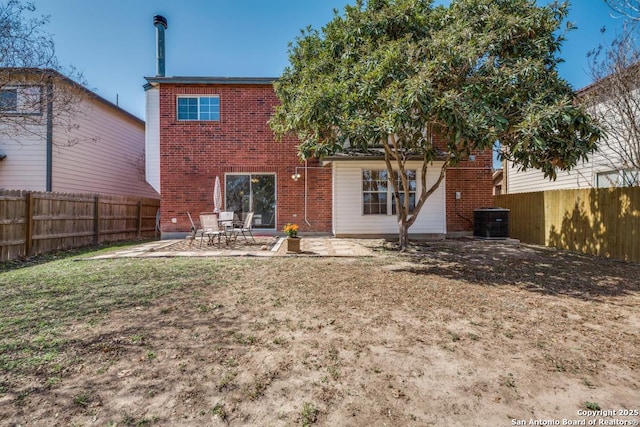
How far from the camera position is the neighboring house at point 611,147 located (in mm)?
8789

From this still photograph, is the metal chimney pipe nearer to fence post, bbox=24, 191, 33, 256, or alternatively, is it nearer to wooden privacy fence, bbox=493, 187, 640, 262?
fence post, bbox=24, 191, 33, 256

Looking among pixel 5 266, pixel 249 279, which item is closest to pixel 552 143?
pixel 249 279

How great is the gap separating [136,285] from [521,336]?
18.5 feet

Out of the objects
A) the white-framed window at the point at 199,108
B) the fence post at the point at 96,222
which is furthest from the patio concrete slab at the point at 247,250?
the white-framed window at the point at 199,108

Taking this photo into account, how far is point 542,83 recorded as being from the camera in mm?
6941

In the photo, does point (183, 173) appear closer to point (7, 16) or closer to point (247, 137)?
point (247, 137)

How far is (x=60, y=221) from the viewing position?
31.3 ft

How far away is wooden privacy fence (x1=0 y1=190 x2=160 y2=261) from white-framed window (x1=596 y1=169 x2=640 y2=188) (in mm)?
16896

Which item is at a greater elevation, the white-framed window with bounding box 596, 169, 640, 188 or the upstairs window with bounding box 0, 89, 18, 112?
the upstairs window with bounding box 0, 89, 18, 112

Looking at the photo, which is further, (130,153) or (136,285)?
(130,153)

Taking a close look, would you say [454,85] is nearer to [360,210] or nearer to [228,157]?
[360,210]

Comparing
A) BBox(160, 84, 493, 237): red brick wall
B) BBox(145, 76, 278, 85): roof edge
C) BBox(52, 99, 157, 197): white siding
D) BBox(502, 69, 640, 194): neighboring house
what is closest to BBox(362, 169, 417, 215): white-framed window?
BBox(160, 84, 493, 237): red brick wall

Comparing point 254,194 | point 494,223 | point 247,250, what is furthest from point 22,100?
point 494,223

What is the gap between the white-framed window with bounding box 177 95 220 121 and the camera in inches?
489
